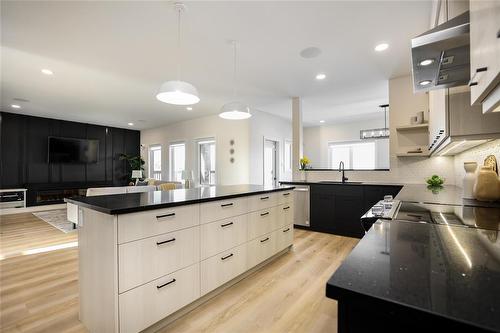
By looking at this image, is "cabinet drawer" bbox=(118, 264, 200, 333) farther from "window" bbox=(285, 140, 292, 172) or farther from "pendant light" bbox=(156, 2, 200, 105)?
"window" bbox=(285, 140, 292, 172)

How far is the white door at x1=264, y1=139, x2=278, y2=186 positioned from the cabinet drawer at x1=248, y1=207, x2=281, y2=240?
368cm

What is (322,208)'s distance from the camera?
424cm

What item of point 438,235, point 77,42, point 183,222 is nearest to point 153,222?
point 183,222

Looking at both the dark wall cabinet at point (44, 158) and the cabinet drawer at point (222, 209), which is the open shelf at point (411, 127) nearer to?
the cabinet drawer at point (222, 209)

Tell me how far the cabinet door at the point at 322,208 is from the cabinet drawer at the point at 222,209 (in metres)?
2.25

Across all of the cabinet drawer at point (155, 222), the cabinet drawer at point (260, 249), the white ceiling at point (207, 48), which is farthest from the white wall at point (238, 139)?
the cabinet drawer at point (155, 222)

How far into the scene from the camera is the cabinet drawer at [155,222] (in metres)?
1.43

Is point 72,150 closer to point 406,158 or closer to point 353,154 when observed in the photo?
point 406,158

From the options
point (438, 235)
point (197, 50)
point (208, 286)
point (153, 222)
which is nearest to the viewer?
point (438, 235)

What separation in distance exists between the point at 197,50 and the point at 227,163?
363 centimetres

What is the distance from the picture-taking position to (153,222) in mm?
1579

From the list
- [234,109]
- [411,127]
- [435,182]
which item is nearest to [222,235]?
[234,109]

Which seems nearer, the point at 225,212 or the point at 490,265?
the point at 490,265

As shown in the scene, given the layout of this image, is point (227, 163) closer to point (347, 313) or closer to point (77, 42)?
point (77, 42)
